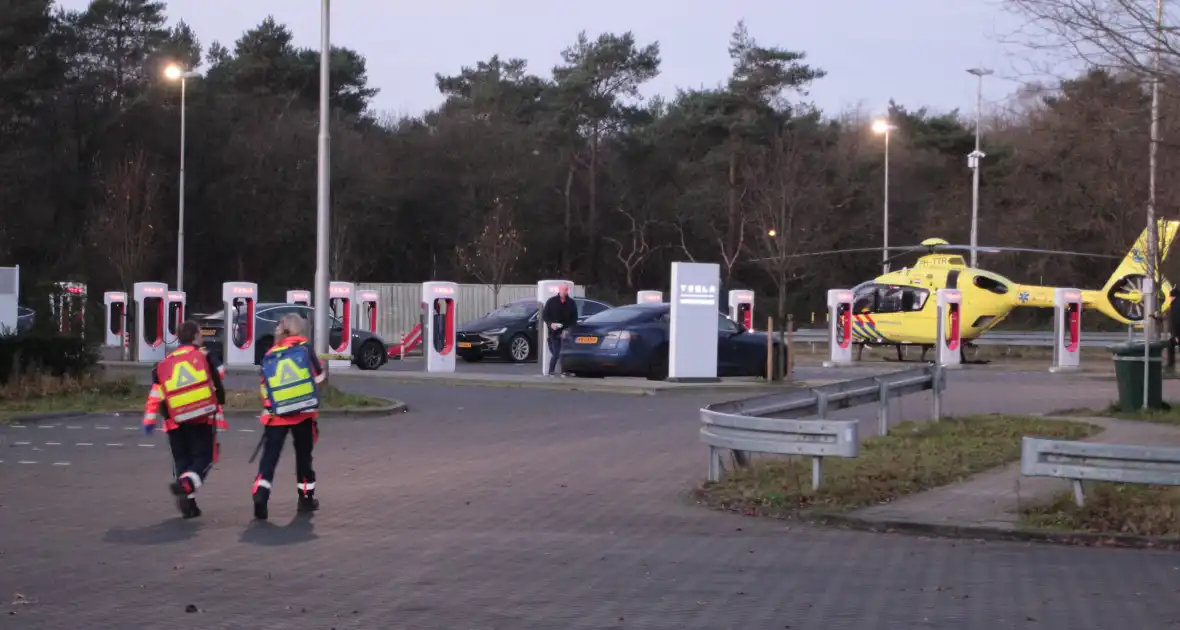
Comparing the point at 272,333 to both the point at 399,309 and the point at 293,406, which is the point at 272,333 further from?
the point at 293,406

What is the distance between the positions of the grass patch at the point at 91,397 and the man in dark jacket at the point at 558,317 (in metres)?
6.06

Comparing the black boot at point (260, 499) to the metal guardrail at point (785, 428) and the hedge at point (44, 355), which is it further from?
the hedge at point (44, 355)

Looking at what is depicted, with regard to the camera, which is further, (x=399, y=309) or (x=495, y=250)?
(x=495, y=250)

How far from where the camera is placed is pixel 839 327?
37688mm

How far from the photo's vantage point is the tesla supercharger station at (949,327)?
120 ft

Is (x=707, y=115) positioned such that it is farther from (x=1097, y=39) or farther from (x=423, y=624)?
(x=423, y=624)

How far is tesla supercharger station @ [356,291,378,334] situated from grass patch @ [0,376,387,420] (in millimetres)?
12303

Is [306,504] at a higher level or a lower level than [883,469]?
lower

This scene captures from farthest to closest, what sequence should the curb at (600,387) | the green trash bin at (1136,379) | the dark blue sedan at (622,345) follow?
the dark blue sedan at (622,345)
the curb at (600,387)
the green trash bin at (1136,379)

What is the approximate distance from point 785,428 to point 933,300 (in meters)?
28.2

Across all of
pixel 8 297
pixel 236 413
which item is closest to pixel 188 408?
pixel 236 413

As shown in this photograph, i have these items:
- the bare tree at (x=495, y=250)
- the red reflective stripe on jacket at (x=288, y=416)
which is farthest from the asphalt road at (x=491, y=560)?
the bare tree at (x=495, y=250)

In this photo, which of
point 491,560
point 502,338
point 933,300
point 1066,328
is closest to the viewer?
point 491,560

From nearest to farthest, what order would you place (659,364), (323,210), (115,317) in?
(323,210) → (659,364) → (115,317)
